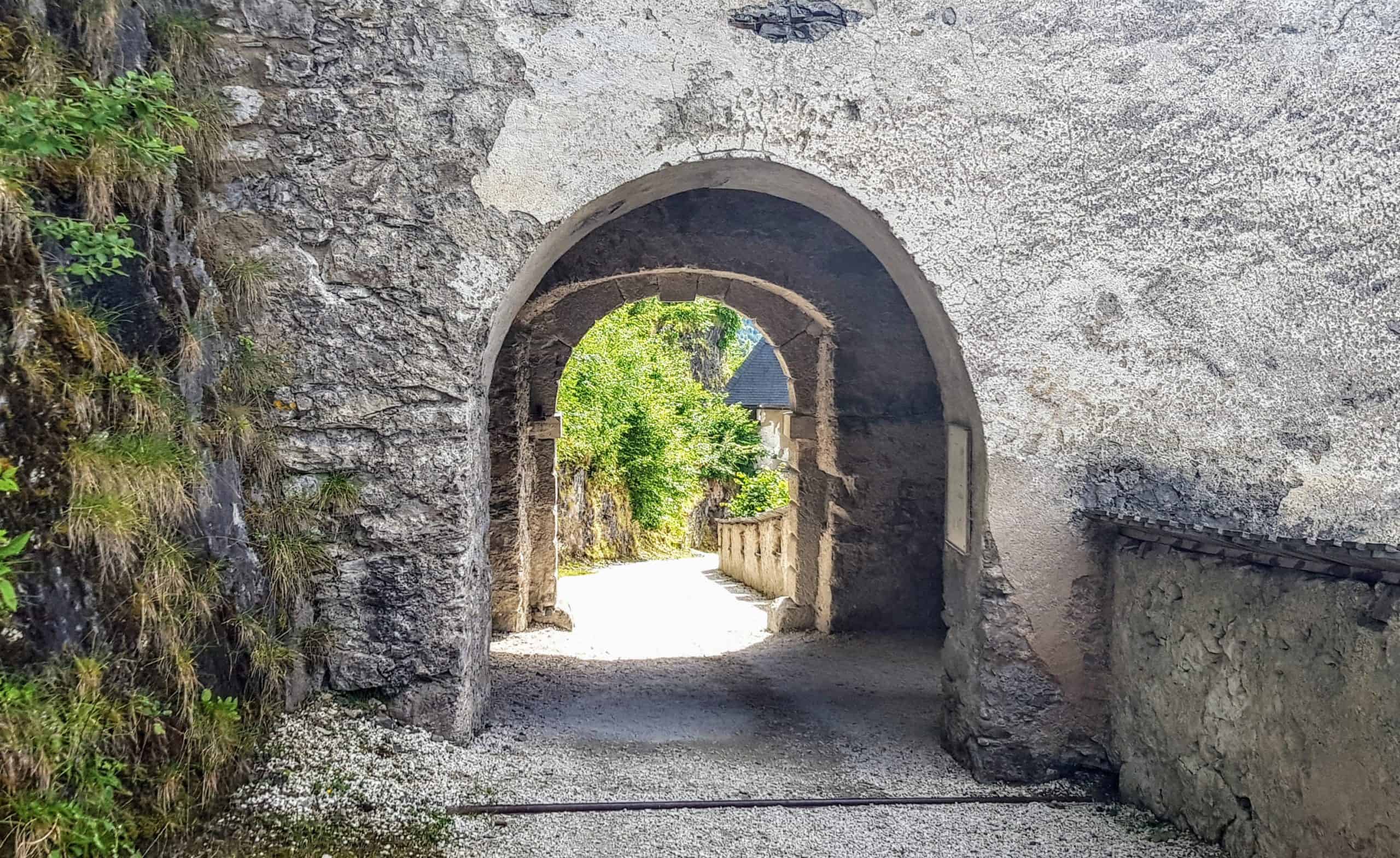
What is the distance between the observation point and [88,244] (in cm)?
259

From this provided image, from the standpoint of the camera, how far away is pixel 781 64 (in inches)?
130

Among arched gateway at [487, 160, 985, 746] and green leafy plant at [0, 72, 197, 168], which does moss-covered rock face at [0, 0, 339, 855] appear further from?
arched gateway at [487, 160, 985, 746]

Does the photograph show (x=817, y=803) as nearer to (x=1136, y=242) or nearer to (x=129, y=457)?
(x=1136, y=242)

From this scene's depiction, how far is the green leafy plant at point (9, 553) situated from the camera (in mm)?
2078

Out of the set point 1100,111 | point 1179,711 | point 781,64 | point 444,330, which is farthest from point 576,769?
point 1100,111

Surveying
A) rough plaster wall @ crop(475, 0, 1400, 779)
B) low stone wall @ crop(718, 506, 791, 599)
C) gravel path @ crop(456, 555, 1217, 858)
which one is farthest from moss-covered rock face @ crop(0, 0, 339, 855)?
low stone wall @ crop(718, 506, 791, 599)

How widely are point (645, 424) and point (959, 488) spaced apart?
10.6 meters

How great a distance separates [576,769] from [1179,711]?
2125mm

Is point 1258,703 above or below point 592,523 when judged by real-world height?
above

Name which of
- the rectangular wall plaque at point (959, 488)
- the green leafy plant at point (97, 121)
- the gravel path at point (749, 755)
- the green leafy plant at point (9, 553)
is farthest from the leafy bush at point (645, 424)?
the green leafy plant at point (9, 553)

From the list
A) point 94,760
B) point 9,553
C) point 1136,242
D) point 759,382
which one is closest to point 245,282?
point 9,553

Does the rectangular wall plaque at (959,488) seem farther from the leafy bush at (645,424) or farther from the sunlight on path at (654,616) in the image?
the leafy bush at (645,424)

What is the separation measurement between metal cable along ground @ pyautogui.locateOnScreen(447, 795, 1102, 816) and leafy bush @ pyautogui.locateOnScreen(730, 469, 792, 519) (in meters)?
11.7

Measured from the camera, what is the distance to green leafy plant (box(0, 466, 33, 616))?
2078 millimetres
